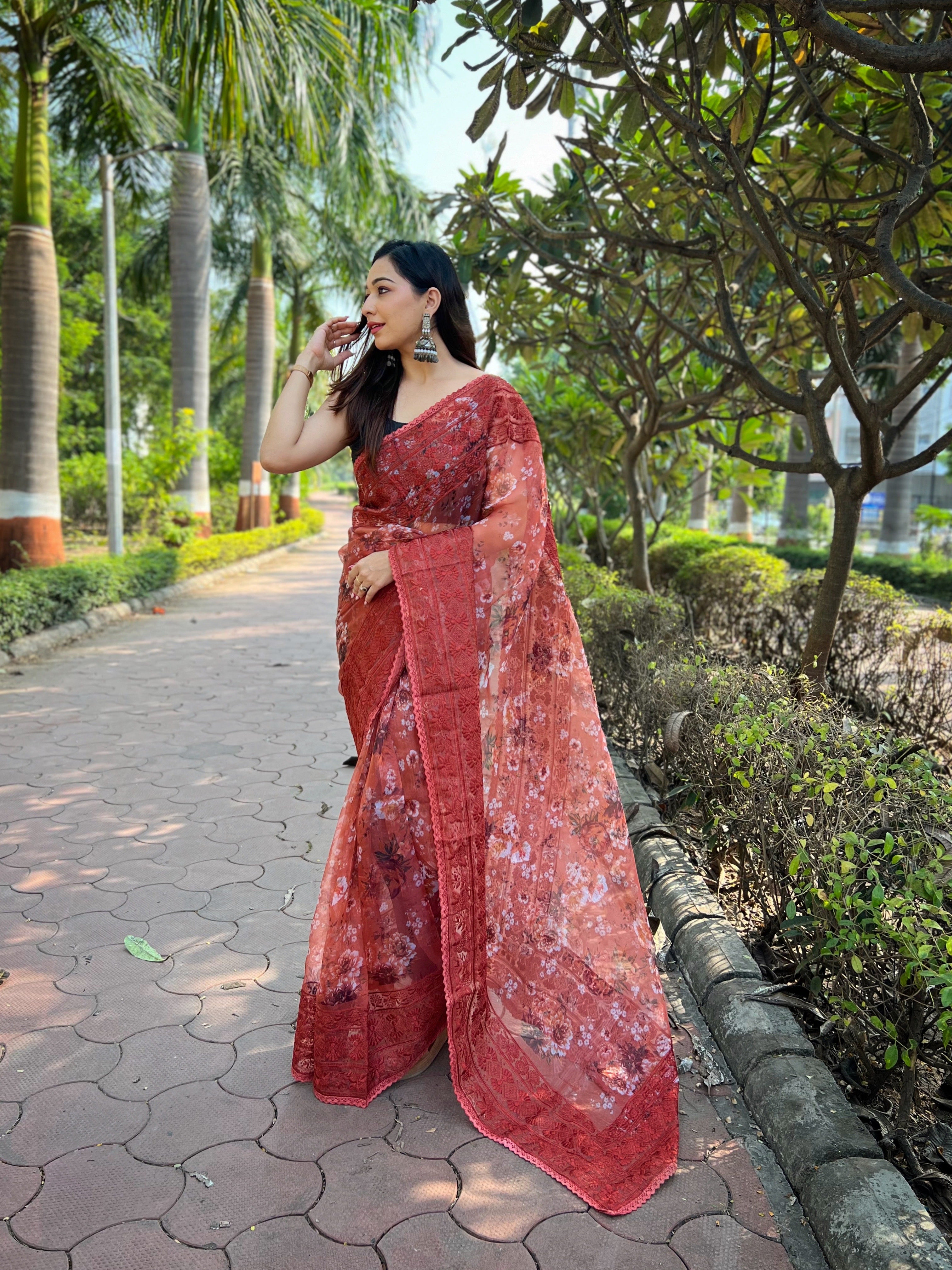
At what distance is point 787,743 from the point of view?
2488mm

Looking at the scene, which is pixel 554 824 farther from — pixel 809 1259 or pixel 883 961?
pixel 809 1259

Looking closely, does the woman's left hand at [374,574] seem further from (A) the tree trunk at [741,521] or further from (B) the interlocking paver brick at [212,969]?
(A) the tree trunk at [741,521]

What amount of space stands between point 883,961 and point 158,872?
225cm

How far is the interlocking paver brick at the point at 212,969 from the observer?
8.01 ft

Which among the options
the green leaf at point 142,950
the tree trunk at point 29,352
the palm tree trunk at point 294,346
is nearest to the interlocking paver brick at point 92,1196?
the green leaf at point 142,950

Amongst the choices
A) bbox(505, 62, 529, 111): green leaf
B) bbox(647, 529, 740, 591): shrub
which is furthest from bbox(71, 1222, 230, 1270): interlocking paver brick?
bbox(647, 529, 740, 591): shrub

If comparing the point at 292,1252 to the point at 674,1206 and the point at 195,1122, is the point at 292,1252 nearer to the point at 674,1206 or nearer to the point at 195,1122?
the point at 195,1122

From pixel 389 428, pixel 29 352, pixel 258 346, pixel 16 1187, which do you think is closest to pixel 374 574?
pixel 389 428

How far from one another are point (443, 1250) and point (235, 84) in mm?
8822

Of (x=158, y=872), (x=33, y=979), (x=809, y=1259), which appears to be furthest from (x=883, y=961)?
(x=158, y=872)

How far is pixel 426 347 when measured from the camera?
2168 mm

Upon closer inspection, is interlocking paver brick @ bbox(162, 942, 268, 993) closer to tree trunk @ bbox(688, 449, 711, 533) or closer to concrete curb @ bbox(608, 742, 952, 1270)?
concrete curb @ bbox(608, 742, 952, 1270)

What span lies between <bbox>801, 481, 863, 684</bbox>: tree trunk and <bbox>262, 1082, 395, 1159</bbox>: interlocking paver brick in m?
2.29

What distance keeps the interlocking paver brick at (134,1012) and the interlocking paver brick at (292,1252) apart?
0.72m
